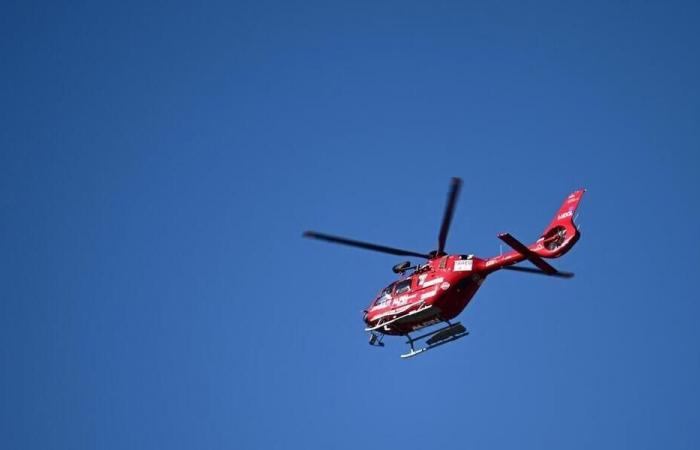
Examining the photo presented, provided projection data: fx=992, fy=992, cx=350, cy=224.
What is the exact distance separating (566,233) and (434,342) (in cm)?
447

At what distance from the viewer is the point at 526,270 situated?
24000 millimetres

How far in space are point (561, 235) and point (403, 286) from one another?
458 cm

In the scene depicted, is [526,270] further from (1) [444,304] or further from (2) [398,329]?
(2) [398,329]

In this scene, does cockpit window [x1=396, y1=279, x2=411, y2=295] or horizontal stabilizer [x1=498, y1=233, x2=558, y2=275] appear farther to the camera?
cockpit window [x1=396, y1=279, x2=411, y2=295]

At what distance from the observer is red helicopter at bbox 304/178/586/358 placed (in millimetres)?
23797

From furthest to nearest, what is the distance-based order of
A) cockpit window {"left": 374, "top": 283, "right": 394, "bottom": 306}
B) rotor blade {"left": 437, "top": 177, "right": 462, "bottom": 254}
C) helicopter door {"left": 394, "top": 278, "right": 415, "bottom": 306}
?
1. cockpit window {"left": 374, "top": 283, "right": 394, "bottom": 306}
2. helicopter door {"left": 394, "top": 278, "right": 415, "bottom": 306}
3. rotor blade {"left": 437, "top": 177, "right": 462, "bottom": 254}

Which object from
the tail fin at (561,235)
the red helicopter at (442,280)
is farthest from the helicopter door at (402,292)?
the tail fin at (561,235)

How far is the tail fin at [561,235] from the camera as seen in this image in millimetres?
23797

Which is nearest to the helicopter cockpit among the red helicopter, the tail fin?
the red helicopter

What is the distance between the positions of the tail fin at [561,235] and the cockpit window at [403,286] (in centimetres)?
364

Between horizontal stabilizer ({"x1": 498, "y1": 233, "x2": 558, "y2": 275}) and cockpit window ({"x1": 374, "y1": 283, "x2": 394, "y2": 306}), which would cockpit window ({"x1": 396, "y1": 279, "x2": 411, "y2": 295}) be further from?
horizontal stabilizer ({"x1": 498, "y1": 233, "x2": 558, "y2": 275})

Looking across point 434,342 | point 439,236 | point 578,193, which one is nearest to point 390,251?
point 439,236

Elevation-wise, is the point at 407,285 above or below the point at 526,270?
above

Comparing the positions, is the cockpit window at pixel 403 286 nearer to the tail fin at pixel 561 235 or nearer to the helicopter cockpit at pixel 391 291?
the helicopter cockpit at pixel 391 291
